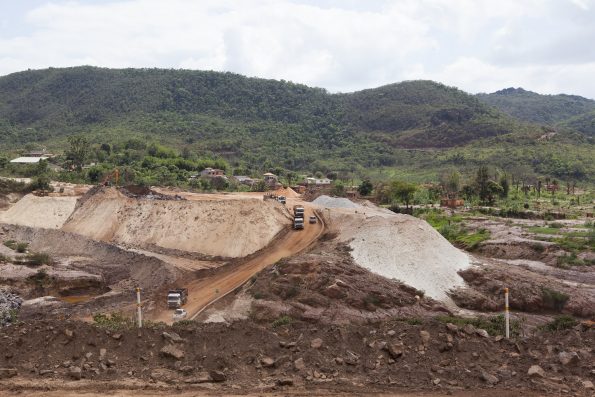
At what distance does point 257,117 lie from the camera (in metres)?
159

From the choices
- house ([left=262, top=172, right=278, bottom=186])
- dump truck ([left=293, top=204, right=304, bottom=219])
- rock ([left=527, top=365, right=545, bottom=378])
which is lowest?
rock ([left=527, top=365, right=545, bottom=378])

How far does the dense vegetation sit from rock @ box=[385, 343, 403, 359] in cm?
7660

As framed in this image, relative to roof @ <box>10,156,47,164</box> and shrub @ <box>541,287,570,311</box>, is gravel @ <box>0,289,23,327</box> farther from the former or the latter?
roof @ <box>10,156,47,164</box>

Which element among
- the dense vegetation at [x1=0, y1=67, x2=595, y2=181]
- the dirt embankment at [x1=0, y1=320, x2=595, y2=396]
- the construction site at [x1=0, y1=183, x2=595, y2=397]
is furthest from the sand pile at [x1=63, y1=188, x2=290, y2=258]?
the dense vegetation at [x1=0, y1=67, x2=595, y2=181]

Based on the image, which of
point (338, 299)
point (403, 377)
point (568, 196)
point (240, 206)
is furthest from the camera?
point (568, 196)

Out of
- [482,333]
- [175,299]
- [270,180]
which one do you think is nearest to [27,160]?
[270,180]

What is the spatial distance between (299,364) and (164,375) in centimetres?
296

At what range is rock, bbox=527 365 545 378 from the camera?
38.5 feet

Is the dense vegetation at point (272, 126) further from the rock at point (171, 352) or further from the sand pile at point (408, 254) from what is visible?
the rock at point (171, 352)

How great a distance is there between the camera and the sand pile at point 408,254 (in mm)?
29625

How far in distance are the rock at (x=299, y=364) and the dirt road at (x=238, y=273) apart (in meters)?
14.2

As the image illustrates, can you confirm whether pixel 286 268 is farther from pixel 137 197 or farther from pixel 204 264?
pixel 137 197

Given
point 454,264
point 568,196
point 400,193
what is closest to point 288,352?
point 454,264

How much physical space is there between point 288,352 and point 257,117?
488 ft
